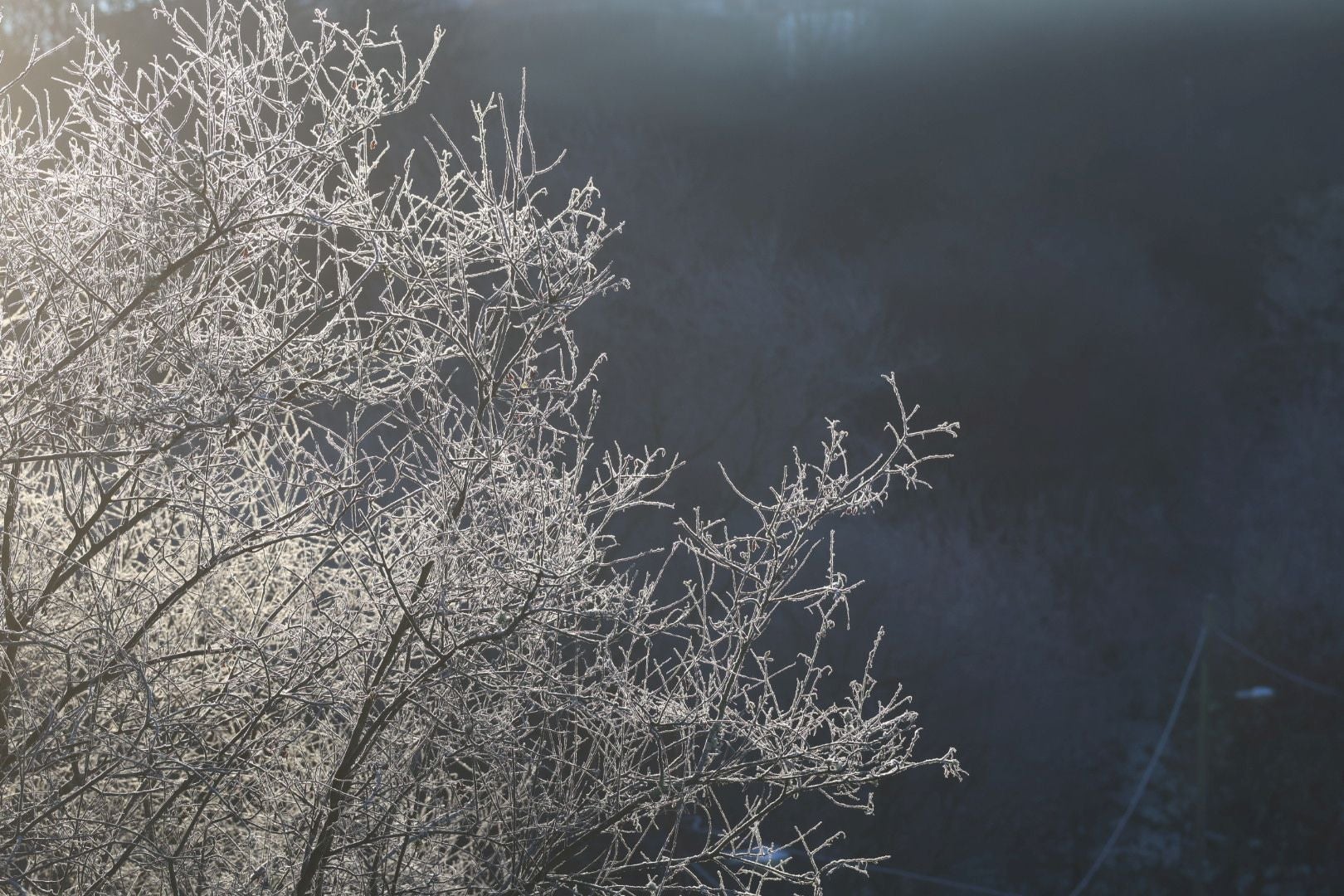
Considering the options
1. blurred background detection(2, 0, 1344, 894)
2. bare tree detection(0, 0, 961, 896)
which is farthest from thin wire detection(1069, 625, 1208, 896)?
bare tree detection(0, 0, 961, 896)

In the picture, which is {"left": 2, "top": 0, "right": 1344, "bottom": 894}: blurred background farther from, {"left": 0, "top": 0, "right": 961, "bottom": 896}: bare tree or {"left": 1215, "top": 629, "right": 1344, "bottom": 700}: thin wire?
{"left": 0, "top": 0, "right": 961, "bottom": 896}: bare tree

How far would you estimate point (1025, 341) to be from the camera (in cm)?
1706

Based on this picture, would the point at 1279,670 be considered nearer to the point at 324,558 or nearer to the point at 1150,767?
the point at 1150,767

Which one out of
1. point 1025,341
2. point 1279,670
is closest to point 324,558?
point 1025,341

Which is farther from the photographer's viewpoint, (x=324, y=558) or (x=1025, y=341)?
(x=1025, y=341)

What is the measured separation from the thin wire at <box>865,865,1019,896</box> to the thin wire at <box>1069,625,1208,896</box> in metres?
0.95

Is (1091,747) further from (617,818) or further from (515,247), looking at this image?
(515,247)

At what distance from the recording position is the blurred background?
14219 mm

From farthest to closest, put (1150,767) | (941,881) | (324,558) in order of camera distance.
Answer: (1150,767), (941,881), (324,558)

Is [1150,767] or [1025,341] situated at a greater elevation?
[1025,341]

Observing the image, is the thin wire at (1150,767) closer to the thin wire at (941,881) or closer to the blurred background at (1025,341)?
the blurred background at (1025,341)

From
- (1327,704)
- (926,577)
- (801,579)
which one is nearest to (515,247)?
(801,579)

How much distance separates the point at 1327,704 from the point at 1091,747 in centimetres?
329

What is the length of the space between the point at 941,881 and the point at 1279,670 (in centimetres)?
572
